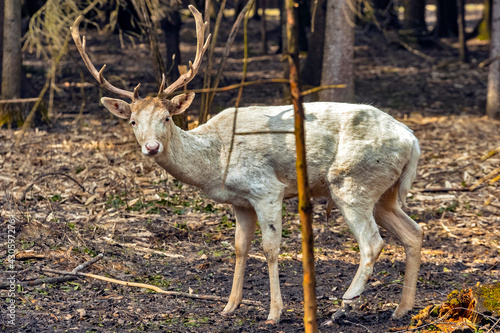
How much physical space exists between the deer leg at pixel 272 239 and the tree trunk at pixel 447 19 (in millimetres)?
23110

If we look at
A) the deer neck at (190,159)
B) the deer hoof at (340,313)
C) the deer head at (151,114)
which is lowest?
the deer hoof at (340,313)

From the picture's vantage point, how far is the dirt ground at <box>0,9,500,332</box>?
19.1ft

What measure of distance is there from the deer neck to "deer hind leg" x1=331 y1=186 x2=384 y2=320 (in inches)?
48.3

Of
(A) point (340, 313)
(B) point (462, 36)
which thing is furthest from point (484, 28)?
(A) point (340, 313)

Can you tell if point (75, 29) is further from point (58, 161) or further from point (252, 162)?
point (58, 161)

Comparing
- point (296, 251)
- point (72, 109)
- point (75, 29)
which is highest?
point (75, 29)

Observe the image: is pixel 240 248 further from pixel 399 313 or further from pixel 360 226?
pixel 399 313

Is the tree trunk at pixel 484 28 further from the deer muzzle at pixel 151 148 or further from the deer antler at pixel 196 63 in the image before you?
the deer muzzle at pixel 151 148

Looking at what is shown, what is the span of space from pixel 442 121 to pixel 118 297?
10236 millimetres

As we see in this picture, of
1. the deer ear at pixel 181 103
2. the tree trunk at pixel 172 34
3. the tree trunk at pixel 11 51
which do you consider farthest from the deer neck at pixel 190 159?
the tree trunk at pixel 172 34

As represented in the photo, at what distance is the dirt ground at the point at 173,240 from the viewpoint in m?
5.84

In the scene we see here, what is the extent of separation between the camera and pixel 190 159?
6.05m

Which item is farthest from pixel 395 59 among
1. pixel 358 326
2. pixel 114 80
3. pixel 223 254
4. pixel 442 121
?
pixel 358 326

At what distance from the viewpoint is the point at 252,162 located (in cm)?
597
